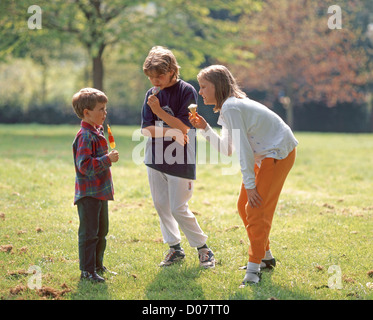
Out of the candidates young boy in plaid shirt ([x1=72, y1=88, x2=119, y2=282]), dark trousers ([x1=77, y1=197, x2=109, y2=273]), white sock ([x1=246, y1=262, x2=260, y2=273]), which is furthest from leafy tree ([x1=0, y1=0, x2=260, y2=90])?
white sock ([x1=246, y1=262, x2=260, y2=273])

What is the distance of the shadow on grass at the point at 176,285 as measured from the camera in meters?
3.70

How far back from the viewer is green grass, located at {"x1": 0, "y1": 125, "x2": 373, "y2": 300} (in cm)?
384

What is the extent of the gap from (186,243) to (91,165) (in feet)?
5.60

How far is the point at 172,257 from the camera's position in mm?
4531

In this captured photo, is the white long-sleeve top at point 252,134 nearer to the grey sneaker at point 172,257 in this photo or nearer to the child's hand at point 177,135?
the child's hand at point 177,135

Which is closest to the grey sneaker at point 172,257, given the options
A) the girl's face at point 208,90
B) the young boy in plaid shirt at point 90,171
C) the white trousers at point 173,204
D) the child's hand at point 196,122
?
the white trousers at point 173,204

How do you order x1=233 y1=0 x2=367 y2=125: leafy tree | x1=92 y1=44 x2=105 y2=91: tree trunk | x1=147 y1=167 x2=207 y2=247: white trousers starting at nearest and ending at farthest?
x1=147 y1=167 x2=207 y2=247: white trousers, x1=92 y1=44 x2=105 y2=91: tree trunk, x1=233 y1=0 x2=367 y2=125: leafy tree

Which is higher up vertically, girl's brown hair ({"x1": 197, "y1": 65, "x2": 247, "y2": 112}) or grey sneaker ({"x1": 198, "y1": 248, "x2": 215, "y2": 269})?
girl's brown hair ({"x1": 197, "y1": 65, "x2": 247, "y2": 112})

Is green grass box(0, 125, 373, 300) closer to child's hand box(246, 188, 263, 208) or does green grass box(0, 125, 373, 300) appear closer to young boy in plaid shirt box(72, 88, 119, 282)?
young boy in plaid shirt box(72, 88, 119, 282)

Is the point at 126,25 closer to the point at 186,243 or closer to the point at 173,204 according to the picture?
the point at 186,243

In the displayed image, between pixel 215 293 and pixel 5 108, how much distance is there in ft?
85.5

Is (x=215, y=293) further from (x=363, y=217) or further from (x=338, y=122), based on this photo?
(x=338, y=122)

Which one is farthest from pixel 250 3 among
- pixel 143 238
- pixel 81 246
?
pixel 81 246

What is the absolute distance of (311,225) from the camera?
586cm
